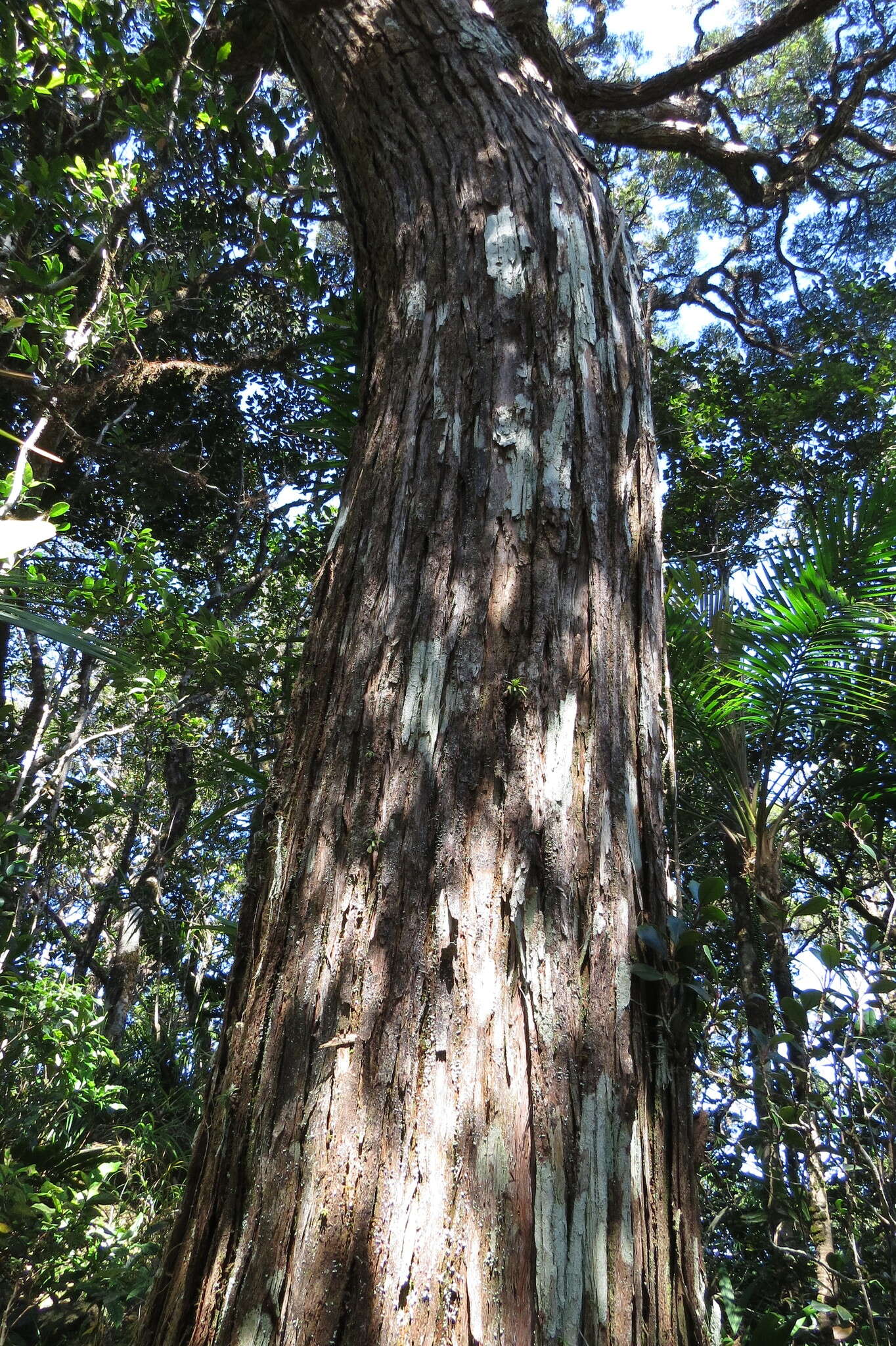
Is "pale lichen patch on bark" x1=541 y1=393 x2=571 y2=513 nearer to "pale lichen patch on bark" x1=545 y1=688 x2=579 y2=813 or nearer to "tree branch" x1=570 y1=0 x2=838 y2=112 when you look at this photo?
"pale lichen patch on bark" x1=545 y1=688 x2=579 y2=813

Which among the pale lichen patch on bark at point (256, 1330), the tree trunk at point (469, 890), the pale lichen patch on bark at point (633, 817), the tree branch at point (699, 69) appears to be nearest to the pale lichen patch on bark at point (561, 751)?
the tree trunk at point (469, 890)

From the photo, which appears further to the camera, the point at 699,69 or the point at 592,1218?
the point at 699,69

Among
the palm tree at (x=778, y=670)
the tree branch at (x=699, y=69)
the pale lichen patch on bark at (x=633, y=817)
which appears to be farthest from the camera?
the tree branch at (x=699, y=69)

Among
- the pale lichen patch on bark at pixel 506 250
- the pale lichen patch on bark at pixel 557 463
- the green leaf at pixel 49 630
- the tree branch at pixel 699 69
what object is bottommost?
the green leaf at pixel 49 630

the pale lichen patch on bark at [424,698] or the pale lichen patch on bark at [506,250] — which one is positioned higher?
the pale lichen patch on bark at [506,250]

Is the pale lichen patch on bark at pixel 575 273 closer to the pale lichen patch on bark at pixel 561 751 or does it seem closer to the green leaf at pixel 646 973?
the pale lichen patch on bark at pixel 561 751

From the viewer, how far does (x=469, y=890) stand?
91 centimetres

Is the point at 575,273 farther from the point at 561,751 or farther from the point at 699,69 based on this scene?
the point at 699,69

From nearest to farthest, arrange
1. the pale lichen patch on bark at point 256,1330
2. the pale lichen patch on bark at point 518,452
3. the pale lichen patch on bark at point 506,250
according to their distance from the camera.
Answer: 1. the pale lichen patch on bark at point 256,1330
2. the pale lichen patch on bark at point 518,452
3. the pale lichen patch on bark at point 506,250

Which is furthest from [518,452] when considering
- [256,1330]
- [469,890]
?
[256,1330]

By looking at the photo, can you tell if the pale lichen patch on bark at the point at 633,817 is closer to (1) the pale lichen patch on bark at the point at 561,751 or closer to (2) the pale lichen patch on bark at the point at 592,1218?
(1) the pale lichen patch on bark at the point at 561,751

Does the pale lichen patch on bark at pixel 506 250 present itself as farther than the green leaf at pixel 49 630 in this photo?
Yes

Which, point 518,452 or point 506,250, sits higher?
point 506,250

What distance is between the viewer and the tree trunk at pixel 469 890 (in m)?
0.75
